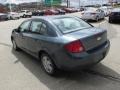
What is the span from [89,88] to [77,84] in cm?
35

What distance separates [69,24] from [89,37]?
3.28 ft

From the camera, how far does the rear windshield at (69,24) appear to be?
525 cm

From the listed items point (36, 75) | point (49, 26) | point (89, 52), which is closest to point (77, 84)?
point (89, 52)

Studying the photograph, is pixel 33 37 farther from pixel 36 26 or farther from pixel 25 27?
pixel 25 27

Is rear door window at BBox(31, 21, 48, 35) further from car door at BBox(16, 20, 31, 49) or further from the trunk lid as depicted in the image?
the trunk lid

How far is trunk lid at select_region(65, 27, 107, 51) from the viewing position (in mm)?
4668

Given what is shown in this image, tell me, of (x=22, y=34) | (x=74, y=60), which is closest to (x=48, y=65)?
(x=74, y=60)

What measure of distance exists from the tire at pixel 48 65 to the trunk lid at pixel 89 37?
84 centimetres

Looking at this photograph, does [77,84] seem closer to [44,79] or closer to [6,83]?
[44,79]

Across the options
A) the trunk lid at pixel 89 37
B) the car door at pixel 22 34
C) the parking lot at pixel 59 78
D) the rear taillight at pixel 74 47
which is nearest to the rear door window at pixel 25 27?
the car door at pixel 22 34

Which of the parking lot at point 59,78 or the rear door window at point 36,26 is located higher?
the rear door window at point 36,26

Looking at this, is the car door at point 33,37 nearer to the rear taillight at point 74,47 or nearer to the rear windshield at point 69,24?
the rear windshield at point 69,24

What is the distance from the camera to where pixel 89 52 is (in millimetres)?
4699

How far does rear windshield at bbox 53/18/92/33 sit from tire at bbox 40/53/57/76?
2.73 feet
